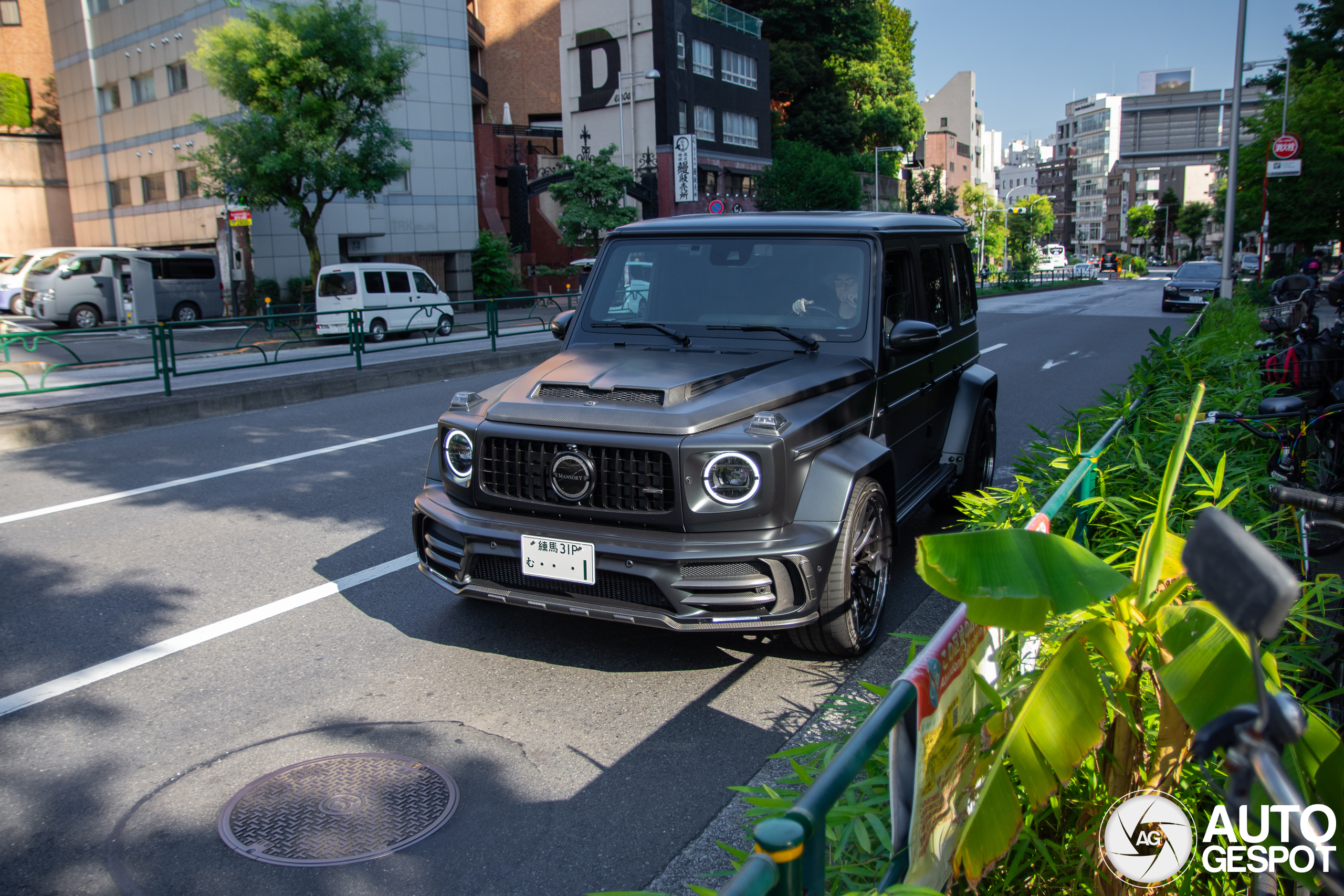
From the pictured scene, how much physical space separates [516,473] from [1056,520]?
7.23 ft

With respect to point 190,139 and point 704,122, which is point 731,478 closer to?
point 190,139

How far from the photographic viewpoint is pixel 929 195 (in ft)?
273

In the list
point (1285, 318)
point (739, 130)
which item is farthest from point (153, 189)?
point (1285, 318)

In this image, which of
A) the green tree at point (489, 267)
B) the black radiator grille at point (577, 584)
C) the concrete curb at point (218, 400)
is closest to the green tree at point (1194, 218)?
the green tree at point (489, 267)

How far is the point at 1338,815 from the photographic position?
1861 mm

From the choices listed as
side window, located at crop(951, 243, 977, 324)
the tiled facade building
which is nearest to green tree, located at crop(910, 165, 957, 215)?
the tiled facade building

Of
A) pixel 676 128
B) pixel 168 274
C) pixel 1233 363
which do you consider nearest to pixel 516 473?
pixel 1233 363

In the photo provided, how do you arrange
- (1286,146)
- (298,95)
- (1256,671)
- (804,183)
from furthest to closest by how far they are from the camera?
1. (804,183)
2. (298,95)
3. (1286,146)
4. (1256,671)

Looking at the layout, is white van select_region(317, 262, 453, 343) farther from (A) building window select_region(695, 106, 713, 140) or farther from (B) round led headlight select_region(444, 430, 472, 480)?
(A) building window select_region(695, 106, 713, 140)

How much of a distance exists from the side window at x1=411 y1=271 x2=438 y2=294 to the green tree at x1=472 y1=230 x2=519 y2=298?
15776 millimetres

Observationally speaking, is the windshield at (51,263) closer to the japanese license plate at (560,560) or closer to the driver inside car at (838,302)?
the driver inside car at (838,302)

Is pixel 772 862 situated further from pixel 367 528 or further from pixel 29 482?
pixel 29 482

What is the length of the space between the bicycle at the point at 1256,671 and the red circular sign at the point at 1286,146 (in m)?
30.2

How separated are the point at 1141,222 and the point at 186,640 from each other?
5664 inches
